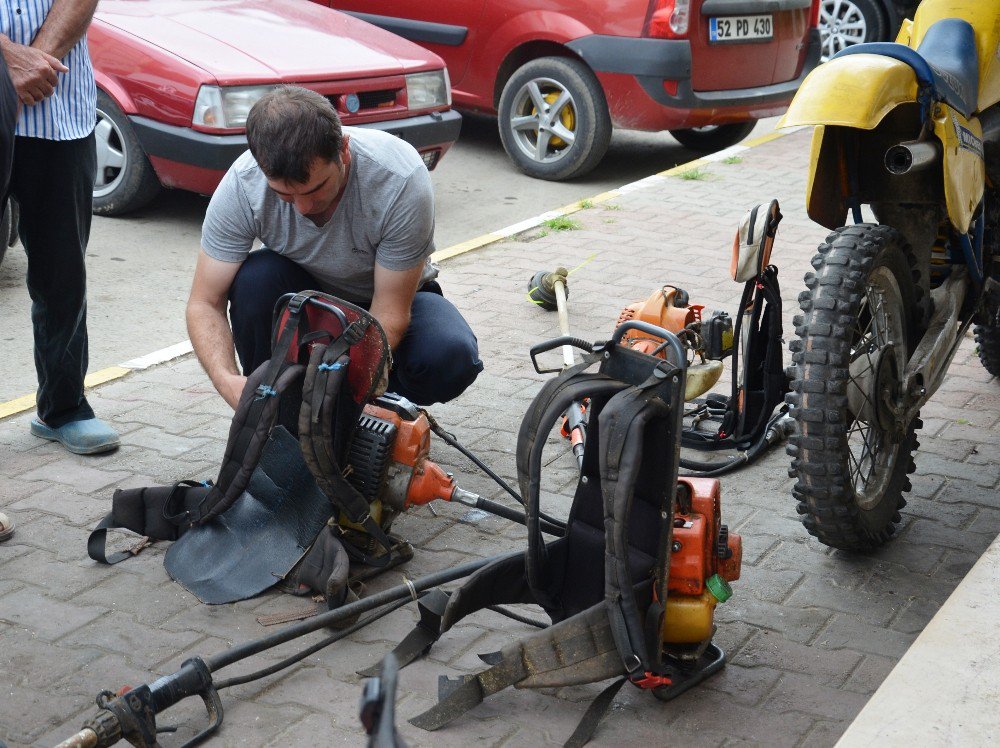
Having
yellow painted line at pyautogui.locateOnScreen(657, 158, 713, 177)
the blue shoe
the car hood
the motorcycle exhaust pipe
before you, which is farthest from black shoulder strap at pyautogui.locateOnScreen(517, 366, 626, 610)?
yellow painted line at pyautogui.locateOnScreen(657, 158, 713, 177)

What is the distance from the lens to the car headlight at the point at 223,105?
5.92m

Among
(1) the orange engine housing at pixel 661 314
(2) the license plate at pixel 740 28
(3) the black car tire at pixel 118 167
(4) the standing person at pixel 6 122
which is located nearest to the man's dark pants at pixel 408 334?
(1) the orange engine housing at pixel 661 314

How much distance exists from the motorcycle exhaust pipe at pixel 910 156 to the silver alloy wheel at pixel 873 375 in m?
0.27

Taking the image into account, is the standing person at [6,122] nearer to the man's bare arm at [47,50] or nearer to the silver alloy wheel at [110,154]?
the man's bare arm at [47,50]

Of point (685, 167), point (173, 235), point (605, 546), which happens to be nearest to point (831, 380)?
point (605, 546)

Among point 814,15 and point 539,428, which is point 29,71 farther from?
point 814,15

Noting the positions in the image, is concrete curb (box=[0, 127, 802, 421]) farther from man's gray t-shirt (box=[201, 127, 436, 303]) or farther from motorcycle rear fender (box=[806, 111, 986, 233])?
motorcycle rear fender (box=[806, 111, 986, 233])

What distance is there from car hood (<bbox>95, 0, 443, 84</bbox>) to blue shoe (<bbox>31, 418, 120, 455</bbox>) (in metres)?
2.47

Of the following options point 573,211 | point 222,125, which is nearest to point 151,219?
point 222,125

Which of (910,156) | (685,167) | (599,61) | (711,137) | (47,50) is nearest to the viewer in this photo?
(910,156)

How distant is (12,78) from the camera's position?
3.54m

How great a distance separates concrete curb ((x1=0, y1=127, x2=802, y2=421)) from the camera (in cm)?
440

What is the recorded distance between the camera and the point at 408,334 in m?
3.73

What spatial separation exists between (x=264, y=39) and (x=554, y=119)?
78.4 inches
